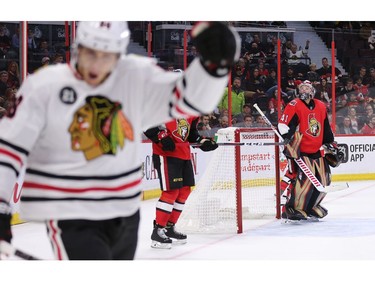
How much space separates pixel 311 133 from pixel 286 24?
12.9 ft

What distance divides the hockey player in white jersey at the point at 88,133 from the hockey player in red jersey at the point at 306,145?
3.85 metres

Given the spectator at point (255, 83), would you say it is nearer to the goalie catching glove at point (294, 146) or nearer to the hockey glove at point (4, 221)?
the goalie catching glove at point (294, 146)

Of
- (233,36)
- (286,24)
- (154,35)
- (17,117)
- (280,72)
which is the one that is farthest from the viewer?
(286,24)

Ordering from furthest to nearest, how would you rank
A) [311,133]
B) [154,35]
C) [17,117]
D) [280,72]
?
[280,72] < [154,35] < [311,133] < [17,117]

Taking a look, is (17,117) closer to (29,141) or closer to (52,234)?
(29,141)

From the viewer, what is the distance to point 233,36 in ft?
5.71

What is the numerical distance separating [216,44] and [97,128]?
0.35m

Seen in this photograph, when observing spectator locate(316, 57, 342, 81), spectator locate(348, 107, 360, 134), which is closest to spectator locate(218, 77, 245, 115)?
spectator locate(316, 57, 342, 81)

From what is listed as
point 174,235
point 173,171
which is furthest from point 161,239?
point 173,171

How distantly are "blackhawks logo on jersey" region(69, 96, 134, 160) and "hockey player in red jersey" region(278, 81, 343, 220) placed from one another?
12.7 feet

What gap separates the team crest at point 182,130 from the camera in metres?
4.64

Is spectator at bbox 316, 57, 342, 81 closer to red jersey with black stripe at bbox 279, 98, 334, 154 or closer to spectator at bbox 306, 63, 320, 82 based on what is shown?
spectator at bbox 306, 63, 320, 82

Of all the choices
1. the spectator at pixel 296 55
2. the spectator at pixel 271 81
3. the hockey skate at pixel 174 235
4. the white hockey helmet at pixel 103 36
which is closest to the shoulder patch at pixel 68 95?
the white hockey helmet at pixel 103 36
